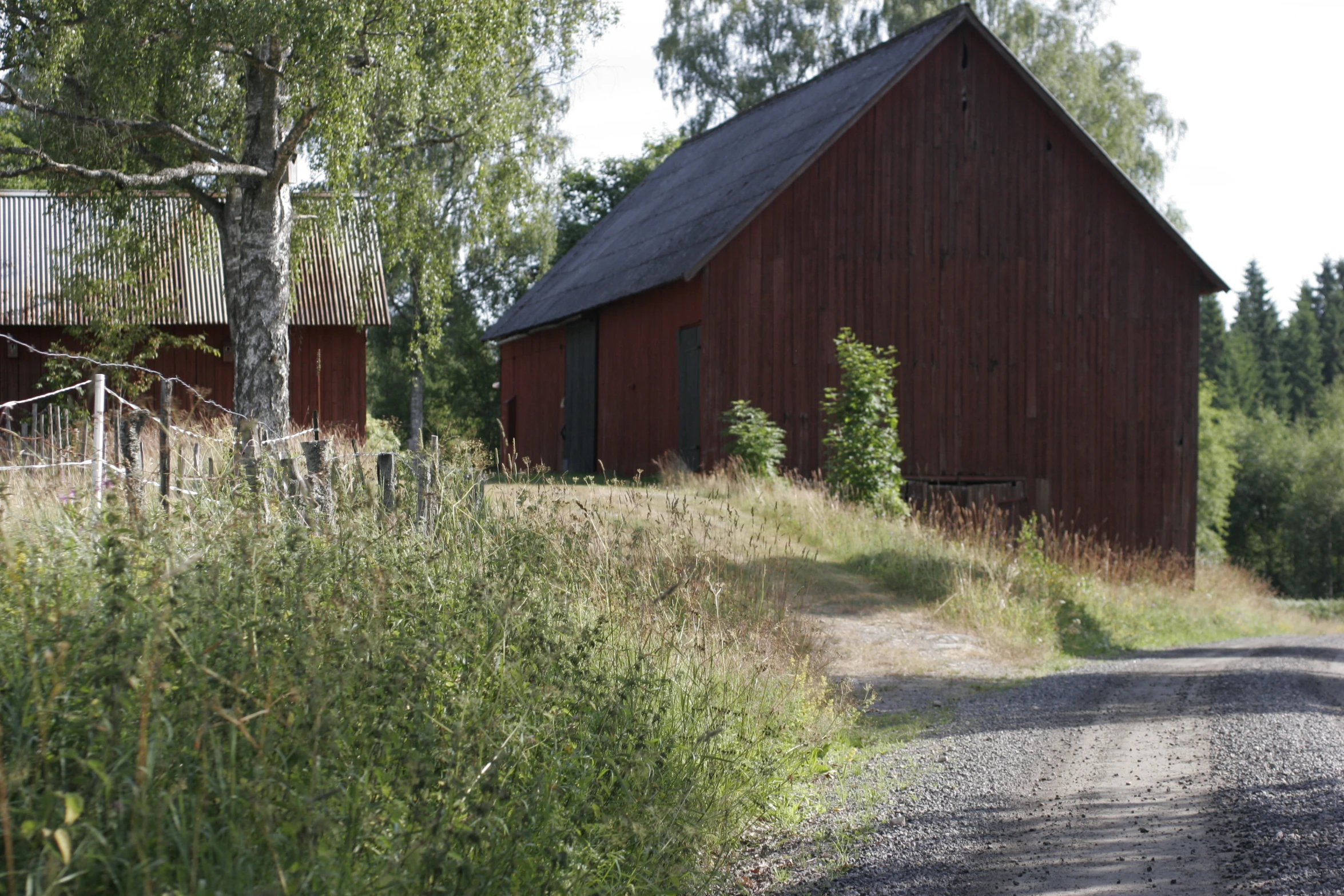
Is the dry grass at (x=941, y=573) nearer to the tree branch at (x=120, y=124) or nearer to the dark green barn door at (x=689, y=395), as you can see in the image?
the dark green barn door at (x=689, y=395)

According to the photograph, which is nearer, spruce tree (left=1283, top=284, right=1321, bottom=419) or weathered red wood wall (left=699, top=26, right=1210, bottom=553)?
weathered red wood wall (left=699, top=26, right=1210, bottom=553)

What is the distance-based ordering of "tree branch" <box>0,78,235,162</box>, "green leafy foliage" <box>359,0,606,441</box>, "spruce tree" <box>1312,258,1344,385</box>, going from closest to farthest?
"tree branch" <box>0,78,235,162</box> → "green leafy foliage" <box>359,0,606,441</box> → "spruce tree" <box>1312,258,1344,385</box>

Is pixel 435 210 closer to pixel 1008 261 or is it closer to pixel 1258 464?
pixel 1008 261

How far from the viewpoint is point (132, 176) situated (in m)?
11.4

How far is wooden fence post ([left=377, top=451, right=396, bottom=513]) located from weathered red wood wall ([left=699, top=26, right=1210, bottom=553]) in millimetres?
10690

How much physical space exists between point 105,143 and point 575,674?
32.3ft

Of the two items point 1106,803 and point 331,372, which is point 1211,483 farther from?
point 1106,803

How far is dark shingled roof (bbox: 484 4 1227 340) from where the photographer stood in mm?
17672

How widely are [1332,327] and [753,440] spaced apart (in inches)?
2876

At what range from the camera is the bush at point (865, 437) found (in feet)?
52.4

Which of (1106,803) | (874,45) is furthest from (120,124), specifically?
(874,45)

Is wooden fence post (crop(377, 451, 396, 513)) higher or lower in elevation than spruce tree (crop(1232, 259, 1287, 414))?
lower

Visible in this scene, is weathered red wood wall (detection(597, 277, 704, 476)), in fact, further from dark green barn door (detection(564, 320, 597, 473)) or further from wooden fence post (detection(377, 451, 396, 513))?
wooden fence post (detection(377, 451, 396, 513))

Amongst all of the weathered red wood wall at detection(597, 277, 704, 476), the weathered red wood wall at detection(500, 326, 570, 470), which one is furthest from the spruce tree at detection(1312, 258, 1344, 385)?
the weathered red wood wall at detection(597, 277, 704, 476)
